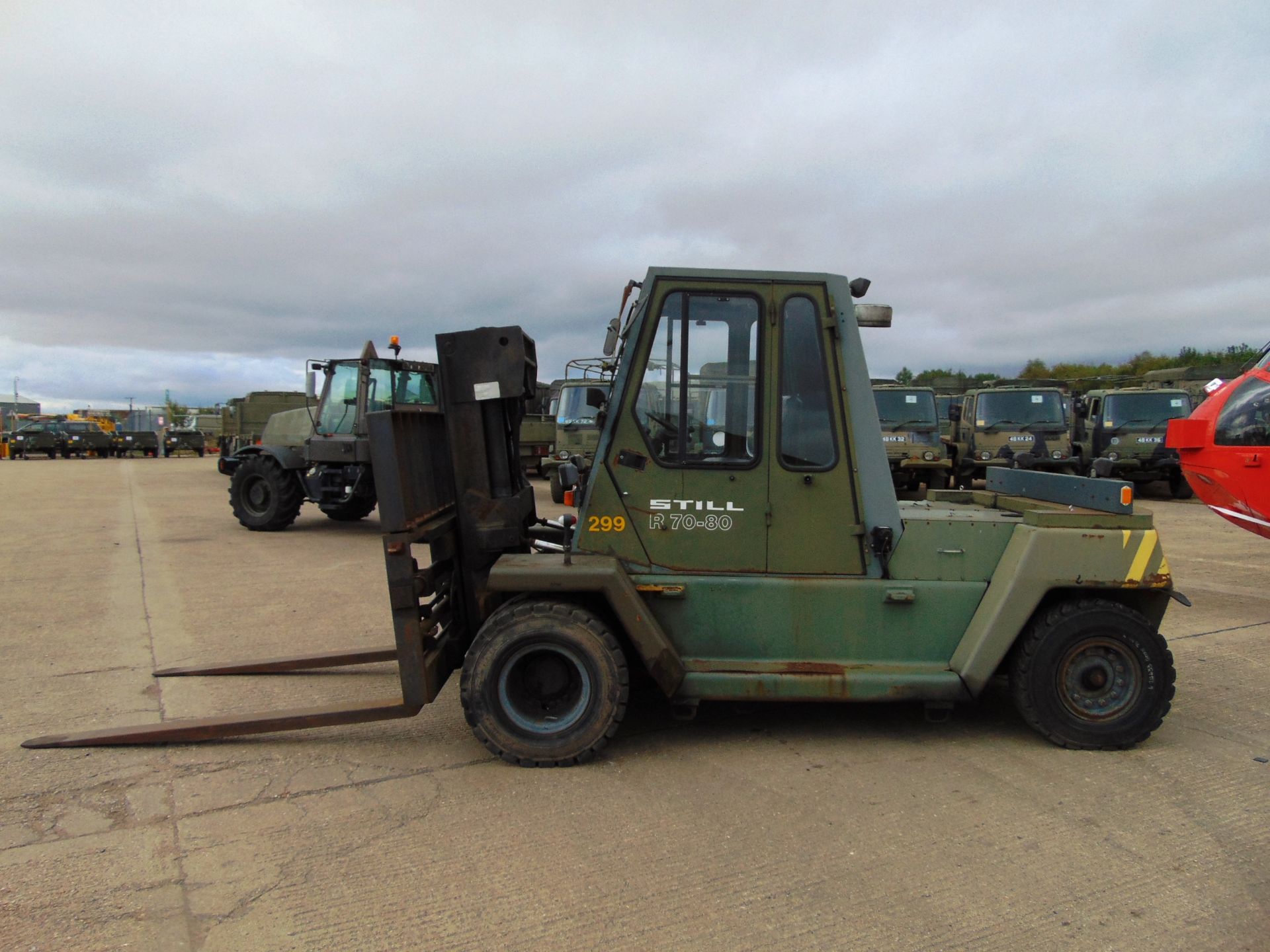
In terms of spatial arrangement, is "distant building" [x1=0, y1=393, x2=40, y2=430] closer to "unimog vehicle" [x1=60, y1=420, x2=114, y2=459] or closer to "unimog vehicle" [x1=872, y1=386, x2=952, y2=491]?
"unimog vehicle" [x1=60, y1=420, x2=114, y2=459]

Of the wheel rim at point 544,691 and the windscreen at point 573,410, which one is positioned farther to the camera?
the windscreen at point 573,410

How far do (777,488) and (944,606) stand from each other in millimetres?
1040

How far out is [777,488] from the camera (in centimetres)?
407

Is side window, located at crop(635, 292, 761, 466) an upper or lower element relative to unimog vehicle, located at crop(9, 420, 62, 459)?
upper

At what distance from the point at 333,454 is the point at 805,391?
930cm

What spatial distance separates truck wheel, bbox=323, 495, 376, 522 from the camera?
40.4ft

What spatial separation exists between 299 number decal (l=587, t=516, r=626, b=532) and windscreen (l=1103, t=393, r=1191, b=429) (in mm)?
16846

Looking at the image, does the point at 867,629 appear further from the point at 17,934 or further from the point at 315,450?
the point at 315,450

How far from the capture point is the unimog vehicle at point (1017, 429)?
16.3m

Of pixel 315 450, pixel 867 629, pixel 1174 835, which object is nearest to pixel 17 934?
pixel 867 629

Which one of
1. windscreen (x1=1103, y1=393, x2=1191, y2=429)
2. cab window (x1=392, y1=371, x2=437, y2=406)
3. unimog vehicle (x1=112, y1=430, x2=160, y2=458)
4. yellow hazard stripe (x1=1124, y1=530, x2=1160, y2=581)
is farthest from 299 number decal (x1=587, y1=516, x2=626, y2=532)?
unimog vehicle (x1=112, y1=430, x2=160, y2=458)

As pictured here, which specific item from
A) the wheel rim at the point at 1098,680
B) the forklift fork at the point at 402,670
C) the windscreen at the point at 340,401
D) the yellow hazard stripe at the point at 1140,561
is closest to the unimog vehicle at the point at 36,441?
the windscreen at the point at 340,401

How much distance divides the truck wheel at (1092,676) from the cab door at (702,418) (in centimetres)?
145

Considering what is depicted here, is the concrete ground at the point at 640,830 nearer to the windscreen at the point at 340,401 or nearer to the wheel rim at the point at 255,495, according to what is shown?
the windscreen at the point at 340,401
